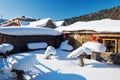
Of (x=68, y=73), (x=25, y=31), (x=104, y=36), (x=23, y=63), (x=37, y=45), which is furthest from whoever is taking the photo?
(x=37, y=45)

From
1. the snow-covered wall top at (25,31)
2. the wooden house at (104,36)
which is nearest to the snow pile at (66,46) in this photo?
the wooden house at (104,36)

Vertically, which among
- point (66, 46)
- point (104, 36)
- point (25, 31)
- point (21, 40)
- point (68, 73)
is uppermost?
point (25, 31)

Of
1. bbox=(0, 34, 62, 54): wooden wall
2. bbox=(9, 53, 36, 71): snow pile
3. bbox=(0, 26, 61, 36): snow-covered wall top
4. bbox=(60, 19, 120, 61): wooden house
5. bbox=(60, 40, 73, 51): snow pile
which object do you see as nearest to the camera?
bbox=(9, 53, 36, 71): snow pile

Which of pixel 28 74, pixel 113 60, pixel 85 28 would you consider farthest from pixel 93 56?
pixel 28 74

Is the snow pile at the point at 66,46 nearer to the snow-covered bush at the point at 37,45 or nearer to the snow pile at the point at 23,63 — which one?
the snow-covered bush at the point at 37,45

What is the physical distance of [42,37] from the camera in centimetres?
2280

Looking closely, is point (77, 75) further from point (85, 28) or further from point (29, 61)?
point (85, 28)

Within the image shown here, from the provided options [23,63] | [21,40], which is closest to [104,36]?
[21,40]

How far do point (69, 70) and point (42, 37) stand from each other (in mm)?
10535

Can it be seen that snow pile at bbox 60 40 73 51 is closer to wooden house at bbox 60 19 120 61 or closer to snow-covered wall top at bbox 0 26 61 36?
wooden house at bbox 60 19 120 61

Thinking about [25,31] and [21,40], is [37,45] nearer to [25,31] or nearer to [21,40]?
[21,40]

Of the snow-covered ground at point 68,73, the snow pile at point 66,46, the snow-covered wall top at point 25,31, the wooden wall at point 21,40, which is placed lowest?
the snow-covered ground at point 68,73

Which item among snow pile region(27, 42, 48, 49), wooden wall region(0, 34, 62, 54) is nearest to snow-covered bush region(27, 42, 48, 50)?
snow pile region(27, 42, 48, 49)

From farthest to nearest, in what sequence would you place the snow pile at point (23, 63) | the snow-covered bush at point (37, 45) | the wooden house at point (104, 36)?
the snow-covered bush at point (37, 45) < the wooden house at point (104, 36) < the snow pile at point (23, 63)
